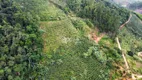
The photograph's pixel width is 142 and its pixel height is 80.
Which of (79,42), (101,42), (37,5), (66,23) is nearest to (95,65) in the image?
(79,42)

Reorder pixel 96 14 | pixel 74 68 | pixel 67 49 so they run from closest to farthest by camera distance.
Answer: pixel 74 68 < pixel 67 49 < pixel 96 14

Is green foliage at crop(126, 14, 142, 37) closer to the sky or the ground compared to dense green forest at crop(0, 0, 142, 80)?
closer to the ground

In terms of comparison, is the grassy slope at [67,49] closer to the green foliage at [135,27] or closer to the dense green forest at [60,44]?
the dense green forest at [60,44]

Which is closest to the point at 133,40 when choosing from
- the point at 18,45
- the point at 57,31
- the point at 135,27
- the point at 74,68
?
the point at 135,27

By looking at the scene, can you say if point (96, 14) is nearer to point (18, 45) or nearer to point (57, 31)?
point (57, 31)

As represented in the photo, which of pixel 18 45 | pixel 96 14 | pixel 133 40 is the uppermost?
pixel 96 14

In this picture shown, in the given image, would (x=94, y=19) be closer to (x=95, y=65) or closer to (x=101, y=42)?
(x=101, y=42)

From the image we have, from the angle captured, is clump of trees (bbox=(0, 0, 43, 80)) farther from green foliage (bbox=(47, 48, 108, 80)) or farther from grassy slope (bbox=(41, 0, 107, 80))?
green foliage (bbox=(47, 48, 108, 80))

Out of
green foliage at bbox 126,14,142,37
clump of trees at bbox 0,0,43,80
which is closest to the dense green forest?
clump of trees at bbox 0,0,43,80
